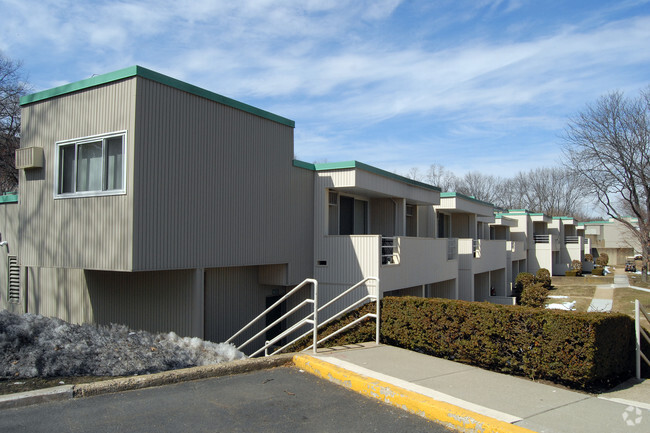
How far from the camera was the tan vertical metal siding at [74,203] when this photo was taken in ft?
31.1

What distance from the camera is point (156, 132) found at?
9703mm

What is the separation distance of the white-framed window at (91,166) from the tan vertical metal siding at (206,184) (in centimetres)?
65

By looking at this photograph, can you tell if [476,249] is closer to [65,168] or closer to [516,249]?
[516,249]

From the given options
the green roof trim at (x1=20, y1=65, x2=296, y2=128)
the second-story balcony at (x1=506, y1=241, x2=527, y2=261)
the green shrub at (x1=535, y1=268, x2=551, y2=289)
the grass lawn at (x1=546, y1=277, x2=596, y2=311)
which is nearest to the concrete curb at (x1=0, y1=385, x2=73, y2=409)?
the green roof trim at (x1=20, y1=65, x2=296, y2=128)

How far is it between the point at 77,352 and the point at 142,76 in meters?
5.20

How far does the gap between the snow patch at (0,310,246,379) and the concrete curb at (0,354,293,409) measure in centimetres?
Answer: 75

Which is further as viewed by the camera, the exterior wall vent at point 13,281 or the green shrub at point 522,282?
the green shrub at point 522,282

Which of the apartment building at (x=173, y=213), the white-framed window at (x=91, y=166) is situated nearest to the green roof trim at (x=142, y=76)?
the apartment building at (x=173, y=213)

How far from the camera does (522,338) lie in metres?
7.48

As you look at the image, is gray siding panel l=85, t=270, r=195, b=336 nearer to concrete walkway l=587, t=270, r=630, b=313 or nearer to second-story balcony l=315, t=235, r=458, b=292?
second-story balcony l=315, t=235, r=458, b=292

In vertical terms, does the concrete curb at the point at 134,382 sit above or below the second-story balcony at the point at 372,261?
below

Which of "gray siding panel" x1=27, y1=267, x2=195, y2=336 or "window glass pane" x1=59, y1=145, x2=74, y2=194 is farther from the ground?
"window glass pane" x1=59, y1=145, x2=74, y2=194

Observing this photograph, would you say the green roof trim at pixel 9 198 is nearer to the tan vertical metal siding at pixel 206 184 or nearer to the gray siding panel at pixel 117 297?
the gray siding panel at pixel 117 297

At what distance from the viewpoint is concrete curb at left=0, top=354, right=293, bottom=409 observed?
5.36 m
